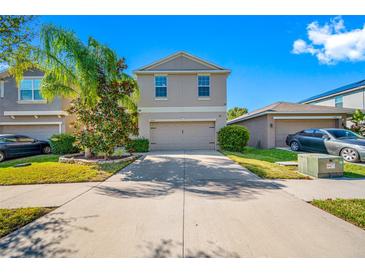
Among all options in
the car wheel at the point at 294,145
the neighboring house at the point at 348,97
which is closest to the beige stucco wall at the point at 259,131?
the car wheel at the point at 294,145

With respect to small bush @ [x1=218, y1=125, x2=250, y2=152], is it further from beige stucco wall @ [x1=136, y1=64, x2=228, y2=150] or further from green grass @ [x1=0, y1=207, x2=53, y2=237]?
green grass @ [x1=0, y1=207, x2=53, y2=237]

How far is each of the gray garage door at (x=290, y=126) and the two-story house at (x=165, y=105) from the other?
166 inches

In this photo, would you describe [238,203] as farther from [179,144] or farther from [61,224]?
[179,144]

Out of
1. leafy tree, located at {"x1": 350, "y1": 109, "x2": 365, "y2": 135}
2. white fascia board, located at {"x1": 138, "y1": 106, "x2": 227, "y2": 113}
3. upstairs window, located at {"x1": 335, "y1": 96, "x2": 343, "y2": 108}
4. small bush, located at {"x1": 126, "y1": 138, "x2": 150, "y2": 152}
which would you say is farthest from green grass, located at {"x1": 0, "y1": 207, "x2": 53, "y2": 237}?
upstairs window, located at {"x1": 335, "y1": 96, "x2": 343, "y2": 108}

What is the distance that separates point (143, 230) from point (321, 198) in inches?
160

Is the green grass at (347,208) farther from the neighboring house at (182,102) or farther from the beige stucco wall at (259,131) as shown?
the beige stucco wall at (259,131)

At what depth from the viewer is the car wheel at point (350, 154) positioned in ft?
25.5

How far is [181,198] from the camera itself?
Answer: 163 inches

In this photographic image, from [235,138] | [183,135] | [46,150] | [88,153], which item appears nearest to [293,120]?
[235,138]

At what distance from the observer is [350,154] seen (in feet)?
26.1

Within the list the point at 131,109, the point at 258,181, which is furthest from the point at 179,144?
the point at 258,181

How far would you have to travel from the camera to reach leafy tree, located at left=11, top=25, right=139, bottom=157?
732 cm

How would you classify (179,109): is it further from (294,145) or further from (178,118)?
(294,145)

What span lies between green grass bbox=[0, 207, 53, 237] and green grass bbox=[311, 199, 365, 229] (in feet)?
18.6
